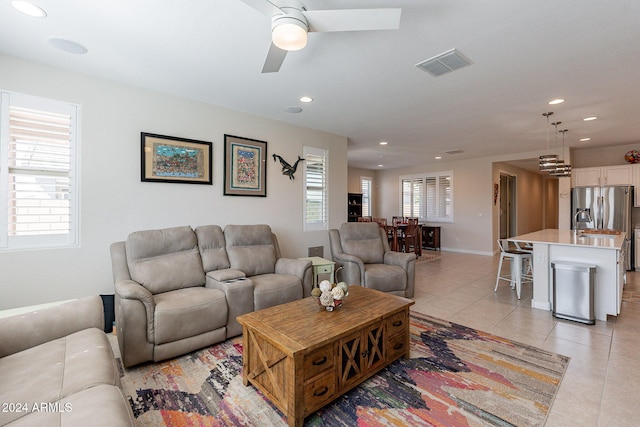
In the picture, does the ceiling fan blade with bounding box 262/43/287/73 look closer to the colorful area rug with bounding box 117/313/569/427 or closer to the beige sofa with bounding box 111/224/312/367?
the beige sofa with bounding box 111/224/312/367

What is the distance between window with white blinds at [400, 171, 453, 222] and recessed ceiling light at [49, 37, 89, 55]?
805 cm

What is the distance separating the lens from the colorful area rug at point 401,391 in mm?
1715

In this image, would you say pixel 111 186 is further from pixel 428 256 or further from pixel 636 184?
pixel 636 184

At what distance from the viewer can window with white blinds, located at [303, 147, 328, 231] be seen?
187 inches

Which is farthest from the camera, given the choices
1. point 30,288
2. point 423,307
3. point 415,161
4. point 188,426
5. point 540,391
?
point 415,161

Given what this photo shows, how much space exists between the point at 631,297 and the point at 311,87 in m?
5.09

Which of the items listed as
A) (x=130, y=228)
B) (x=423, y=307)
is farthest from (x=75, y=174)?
(x=423, y=307)

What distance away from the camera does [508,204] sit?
341 inches

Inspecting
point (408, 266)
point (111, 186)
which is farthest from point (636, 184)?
point (111, 186)

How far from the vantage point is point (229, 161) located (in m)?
3.83

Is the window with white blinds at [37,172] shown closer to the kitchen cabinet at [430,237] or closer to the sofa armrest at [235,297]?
the sofa armrest at [235,297]

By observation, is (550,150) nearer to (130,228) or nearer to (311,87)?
(311,87)

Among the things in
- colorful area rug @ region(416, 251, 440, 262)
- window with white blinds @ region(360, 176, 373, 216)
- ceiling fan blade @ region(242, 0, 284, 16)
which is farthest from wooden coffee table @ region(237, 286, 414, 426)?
window with white blinds @ region(360, 176, 373, 216)

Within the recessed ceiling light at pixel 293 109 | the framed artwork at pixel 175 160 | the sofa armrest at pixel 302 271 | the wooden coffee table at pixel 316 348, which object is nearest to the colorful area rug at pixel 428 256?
the sofa armrest at pixel 302 271
